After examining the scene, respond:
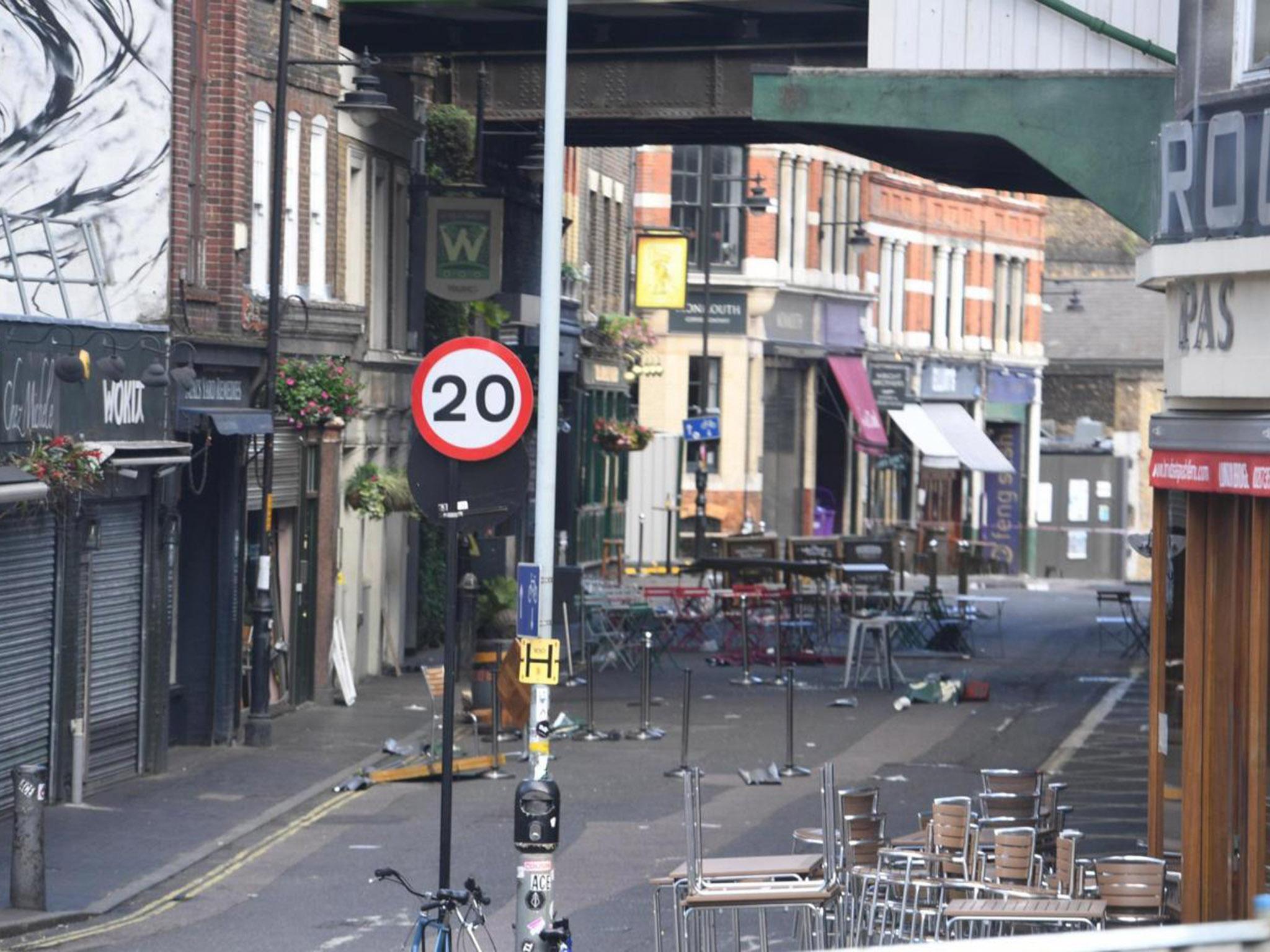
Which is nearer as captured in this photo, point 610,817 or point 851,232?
point 610,817

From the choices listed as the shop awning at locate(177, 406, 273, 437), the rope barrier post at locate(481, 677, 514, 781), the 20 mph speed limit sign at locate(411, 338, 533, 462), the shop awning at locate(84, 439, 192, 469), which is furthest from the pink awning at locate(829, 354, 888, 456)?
the 20 mph speed limit sign at locate(411, 338, 533, 462)

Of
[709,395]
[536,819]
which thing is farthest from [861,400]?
[536,819]

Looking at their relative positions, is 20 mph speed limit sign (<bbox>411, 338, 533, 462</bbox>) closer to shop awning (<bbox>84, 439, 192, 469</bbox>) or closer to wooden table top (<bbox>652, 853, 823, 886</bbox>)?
wooden table top (<bbox>652, 853, 823, 886</bbox>)

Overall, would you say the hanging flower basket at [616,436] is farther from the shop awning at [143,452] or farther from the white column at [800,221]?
the shop awning at [143,452]

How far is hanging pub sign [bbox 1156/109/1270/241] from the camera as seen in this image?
11.3 m

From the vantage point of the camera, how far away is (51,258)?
19469mm

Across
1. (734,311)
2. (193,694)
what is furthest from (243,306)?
(734,311)

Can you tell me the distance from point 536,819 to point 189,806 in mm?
8764

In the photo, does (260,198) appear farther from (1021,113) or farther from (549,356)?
(549,356)

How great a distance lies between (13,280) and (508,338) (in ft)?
50.9

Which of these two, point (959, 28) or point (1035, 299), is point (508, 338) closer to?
point (959, 28)

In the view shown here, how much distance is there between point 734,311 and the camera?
5531 centimetres

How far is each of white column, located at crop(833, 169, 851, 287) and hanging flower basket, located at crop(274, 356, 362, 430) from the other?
1366 inches

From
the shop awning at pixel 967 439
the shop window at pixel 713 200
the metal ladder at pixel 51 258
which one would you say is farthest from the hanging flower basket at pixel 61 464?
the shop awning at pixel 967 439
